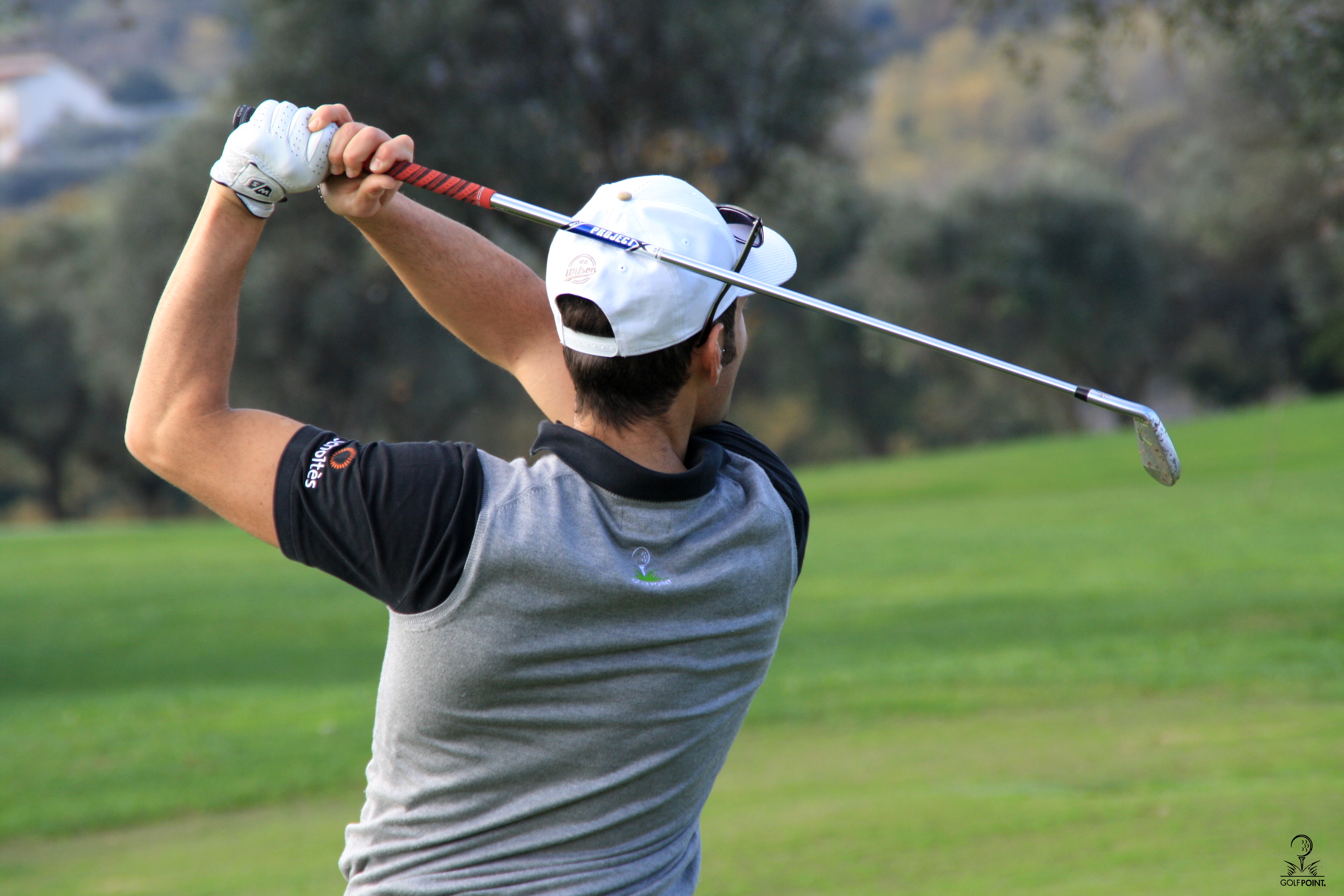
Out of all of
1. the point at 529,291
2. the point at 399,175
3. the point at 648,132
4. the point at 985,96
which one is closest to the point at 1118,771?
the point at 529,291

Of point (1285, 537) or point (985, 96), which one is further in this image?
point (985, 96)

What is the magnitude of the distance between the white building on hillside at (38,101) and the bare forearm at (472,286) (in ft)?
388

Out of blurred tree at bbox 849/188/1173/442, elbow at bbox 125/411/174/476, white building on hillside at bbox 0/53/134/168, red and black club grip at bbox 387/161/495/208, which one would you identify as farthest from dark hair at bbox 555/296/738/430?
white building on hillside at bbox 0/53/134/168

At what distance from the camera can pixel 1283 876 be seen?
3.96 m

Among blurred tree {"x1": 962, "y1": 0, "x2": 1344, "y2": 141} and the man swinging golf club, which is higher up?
blurred tree {"x1": 962, "y1": 0, "x2": 1344, "y2": 141}

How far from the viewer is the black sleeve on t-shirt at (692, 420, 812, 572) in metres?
2.24

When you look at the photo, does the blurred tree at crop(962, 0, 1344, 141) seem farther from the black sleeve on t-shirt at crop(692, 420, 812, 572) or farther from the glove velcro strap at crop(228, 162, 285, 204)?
the glove velcro strap at crop(228, 162, 285, 204)

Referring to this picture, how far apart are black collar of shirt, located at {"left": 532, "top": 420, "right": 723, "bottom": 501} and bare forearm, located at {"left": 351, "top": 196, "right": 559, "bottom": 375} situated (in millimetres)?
614

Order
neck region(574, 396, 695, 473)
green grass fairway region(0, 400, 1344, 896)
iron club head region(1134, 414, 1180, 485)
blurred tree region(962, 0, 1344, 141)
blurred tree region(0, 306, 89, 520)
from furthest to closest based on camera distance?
blurred tree region(0, 306, 89, 520) < blurred tree region(962, 0, 1344, 141) < green grass fairway region(0, 400, 1344, 896) < iron club head region(1134, 414, 1180, 485) < neck region(574, 396, 695, 473)

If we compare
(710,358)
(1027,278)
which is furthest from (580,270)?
(1027,278)

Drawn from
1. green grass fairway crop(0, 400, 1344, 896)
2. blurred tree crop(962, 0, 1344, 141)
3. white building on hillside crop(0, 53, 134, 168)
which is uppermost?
white building on hillside crop(0, 53, 134, 168)

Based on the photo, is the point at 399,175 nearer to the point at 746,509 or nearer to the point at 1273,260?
the point at 746,509

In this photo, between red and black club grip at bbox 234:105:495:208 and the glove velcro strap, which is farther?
red and black club grip at bbox 234:105:495:208

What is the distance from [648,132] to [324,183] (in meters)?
16.1
